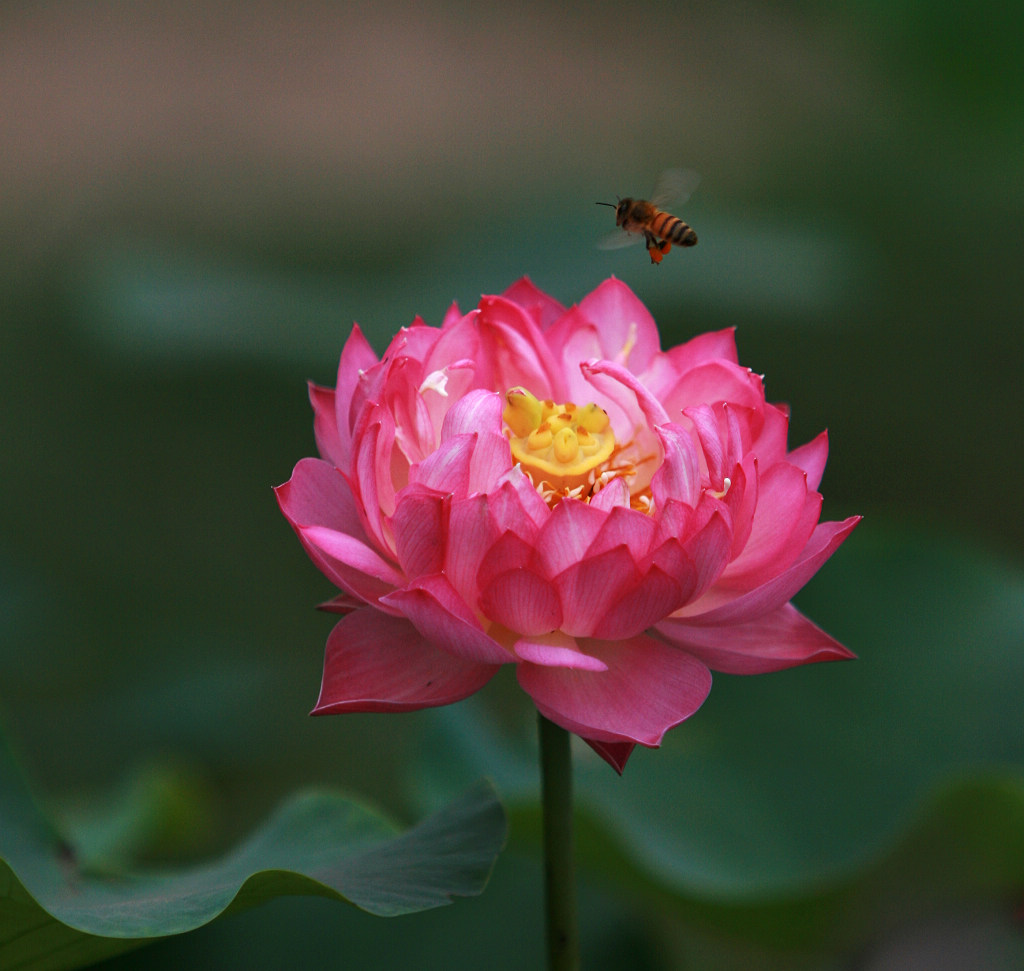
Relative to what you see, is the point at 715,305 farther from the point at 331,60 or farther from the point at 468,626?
the point at 331,60

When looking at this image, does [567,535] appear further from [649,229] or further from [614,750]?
[649,229]

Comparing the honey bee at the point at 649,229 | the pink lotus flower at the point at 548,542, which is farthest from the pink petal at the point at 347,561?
the honey bee at the point at 649,229

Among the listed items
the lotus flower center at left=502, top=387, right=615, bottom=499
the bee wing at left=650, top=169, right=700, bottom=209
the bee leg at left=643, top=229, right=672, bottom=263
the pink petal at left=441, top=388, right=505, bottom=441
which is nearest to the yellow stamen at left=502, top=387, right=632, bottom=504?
the lotus flower center at left=502, top=387, right=615, bottom=499

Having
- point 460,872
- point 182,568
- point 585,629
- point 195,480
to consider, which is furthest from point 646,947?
point 195,480

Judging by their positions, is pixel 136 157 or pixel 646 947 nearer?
pixel 646 947

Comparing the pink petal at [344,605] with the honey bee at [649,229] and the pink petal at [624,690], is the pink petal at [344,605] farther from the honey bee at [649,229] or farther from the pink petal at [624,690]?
the honey bee at [649,229]

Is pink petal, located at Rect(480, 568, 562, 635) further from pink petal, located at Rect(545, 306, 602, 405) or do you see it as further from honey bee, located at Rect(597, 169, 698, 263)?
honey bee, located at Rect(597, 169, 698, 263)

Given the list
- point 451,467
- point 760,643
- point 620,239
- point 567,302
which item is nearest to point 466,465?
point 451,467
